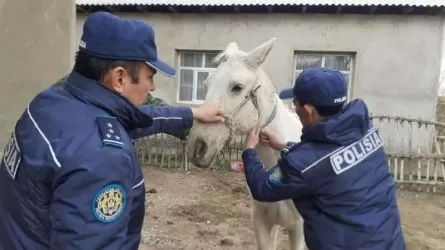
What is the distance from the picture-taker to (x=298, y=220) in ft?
8.89

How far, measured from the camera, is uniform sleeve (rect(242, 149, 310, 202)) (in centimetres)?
172

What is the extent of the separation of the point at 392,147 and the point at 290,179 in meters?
7.81

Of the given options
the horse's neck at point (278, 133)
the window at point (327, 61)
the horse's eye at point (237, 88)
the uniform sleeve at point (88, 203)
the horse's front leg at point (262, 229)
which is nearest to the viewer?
the uniform sleeve at point (88, 203)

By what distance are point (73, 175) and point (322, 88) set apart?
1.13 meters

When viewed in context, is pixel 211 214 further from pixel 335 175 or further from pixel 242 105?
pixel 335 175

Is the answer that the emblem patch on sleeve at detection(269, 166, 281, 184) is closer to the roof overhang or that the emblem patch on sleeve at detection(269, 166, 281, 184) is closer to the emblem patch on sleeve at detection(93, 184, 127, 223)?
the emblem patch on sleeve at detection(93, 184, 127, 223)

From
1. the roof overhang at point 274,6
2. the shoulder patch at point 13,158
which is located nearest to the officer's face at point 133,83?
the shoulder patch at point 13,158

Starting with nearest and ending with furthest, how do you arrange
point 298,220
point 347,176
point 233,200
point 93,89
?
1. point 93,89
2. point 347,176
3. point 298,220
4. point 233,200

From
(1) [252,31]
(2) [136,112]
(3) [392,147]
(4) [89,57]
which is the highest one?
(1) [252,31]

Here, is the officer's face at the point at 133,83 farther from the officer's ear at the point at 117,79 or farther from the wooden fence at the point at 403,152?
the wooden fence at the point at 403,152

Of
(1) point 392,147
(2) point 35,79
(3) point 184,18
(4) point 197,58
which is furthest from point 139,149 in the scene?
(1) point 392,147

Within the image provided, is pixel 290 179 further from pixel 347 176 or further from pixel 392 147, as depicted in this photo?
pixel 392 147

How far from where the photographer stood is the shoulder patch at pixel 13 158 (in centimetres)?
117

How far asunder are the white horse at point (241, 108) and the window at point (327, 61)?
270 inches
